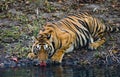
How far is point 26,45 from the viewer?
11.2m

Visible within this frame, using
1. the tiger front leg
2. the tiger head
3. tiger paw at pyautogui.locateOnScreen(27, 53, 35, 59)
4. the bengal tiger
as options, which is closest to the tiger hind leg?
the bengal tiger

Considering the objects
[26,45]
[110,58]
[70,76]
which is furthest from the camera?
[26,45]

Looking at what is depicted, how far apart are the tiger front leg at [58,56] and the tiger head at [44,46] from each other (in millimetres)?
153

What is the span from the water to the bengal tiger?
29cm

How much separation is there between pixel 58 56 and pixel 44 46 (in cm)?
53

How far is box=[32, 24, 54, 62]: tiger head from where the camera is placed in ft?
32.2

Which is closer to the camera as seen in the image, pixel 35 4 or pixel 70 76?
pixel 70 76

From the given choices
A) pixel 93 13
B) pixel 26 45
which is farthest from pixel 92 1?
pixel 26 45

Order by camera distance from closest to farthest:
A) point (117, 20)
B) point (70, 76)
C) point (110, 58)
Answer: point (70, 76) < point (110, 58) < point (117, 20)

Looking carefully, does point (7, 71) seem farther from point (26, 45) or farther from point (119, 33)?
point (119, 33)

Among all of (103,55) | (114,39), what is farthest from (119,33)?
(103,55)

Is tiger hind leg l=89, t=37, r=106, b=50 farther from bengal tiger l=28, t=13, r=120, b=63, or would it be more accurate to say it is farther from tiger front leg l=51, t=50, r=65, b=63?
tiger front leg l=51, t=50, r=65, b=63

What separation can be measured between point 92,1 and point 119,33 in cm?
225

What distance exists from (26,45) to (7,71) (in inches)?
63.6
